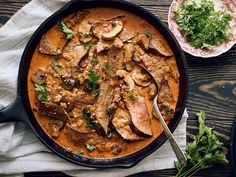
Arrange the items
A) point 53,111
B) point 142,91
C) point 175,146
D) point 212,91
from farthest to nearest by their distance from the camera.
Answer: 1. point 212,91
2. point 142,91
3. point 53,111
4. point 175,146

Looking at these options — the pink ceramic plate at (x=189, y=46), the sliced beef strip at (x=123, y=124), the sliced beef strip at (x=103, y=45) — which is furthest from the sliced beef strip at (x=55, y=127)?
the pink ceramic plate at (x=189, y=46)

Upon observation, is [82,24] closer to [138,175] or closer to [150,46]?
[150,46]

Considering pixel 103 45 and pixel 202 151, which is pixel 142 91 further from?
pixel 202 151

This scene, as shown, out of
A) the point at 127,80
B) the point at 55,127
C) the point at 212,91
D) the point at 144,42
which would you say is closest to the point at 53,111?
the point at 55,127

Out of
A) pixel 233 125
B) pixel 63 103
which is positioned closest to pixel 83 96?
pixel 63 103

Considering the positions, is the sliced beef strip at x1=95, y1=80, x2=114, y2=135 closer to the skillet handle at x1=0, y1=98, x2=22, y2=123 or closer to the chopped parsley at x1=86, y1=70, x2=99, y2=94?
the chopped parsley at x1=86, y1=70, x2=99, y2=94

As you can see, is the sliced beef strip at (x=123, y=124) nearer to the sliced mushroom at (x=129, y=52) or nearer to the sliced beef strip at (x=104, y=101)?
the sliced beef strip at (x=104, y=101)
